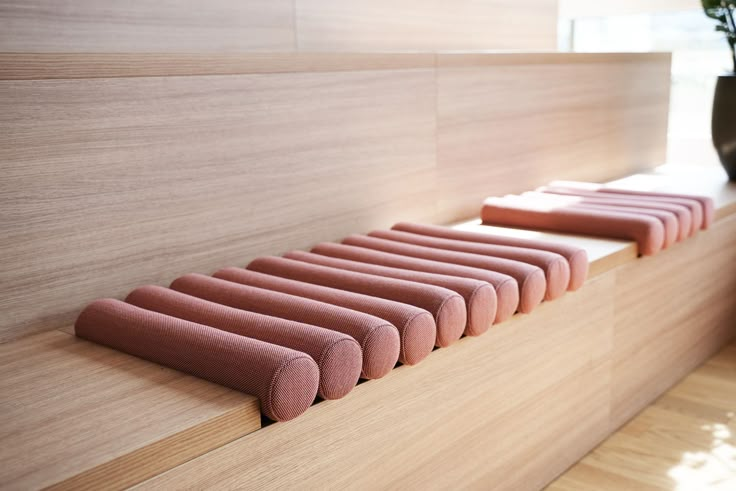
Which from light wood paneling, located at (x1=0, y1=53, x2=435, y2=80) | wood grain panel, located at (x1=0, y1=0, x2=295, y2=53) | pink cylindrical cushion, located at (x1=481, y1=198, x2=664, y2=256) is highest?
wood grain panel, located at (x1=0, y1=0, x2=295, y2=53)

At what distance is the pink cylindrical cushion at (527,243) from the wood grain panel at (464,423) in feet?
0.20

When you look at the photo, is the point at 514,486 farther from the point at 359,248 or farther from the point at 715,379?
the point at 715,379

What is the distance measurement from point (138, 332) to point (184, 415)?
0.77 ft

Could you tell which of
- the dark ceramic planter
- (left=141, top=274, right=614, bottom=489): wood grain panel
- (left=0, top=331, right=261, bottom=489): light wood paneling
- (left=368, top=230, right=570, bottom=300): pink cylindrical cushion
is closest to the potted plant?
the dark ceramic planter

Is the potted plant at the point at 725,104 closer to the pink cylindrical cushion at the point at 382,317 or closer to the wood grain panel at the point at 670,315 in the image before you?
the wood grain panel at the point at 670,315

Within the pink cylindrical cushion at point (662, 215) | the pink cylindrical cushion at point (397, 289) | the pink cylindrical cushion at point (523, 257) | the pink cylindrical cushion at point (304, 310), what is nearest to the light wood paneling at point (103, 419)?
the pink cylindrical cushion at point (304, 310)

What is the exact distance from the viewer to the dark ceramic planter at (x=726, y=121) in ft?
8.50

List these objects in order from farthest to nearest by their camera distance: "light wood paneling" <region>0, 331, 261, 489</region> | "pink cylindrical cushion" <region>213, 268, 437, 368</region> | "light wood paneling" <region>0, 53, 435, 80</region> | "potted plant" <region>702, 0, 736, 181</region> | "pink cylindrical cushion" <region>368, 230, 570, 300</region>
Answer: "potted plant" <region>702, 0, 736, 181</region> < "pink cylindrical cushion" <region>368, 230, 570, 300</region> < "light wood paneling" <region>0, 53, 435, 80</region> < "pink cylindrical cushion" <region>213, 268, 437, 368</region> < "light wood paneling" <region>0, 331, 261, 489</region>

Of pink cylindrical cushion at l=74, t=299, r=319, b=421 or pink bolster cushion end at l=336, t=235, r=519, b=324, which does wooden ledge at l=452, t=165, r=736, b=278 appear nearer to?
pink bolster cushion end at l=336, t=235, r=519, b=324

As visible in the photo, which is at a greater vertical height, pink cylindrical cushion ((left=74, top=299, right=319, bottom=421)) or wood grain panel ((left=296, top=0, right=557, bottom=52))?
wood grain panel ((left=296, top=0, right=557, bottom=52))

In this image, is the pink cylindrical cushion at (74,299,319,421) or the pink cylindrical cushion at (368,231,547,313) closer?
the pink cylindrical cushion at (74,299,319,421)

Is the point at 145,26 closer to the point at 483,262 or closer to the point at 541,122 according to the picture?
the point at 483,262

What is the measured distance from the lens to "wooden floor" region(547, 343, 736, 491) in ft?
5.15

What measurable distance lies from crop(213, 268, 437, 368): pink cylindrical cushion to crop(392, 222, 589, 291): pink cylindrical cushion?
1.44ft
